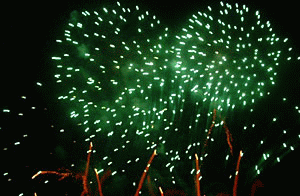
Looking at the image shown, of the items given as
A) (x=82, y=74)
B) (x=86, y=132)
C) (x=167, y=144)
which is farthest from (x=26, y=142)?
(x=167, y=144)

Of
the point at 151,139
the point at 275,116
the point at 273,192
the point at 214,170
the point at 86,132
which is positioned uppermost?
the point at 86,132

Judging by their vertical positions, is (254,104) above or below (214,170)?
above

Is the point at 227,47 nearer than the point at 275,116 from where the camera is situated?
Yes

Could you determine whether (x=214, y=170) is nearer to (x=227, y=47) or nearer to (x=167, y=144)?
(x=167, y=144)

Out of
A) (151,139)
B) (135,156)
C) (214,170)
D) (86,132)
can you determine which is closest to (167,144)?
(151,139)

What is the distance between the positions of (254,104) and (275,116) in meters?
0.45

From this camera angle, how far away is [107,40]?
13.9ft

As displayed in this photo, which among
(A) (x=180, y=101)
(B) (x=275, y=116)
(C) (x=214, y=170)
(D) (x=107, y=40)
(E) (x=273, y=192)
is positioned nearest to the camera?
(D) (x=107, y=40)

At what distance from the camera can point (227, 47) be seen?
427cm

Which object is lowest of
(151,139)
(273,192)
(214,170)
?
(273,192)

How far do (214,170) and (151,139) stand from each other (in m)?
1.54

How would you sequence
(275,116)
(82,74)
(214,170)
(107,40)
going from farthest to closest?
(214,170) < (275,116) < (82,74) < (107,40)

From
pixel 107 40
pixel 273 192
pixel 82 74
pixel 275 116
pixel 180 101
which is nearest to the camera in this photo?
pixel 107 40

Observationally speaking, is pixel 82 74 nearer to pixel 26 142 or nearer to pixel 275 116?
pixel 26 142
